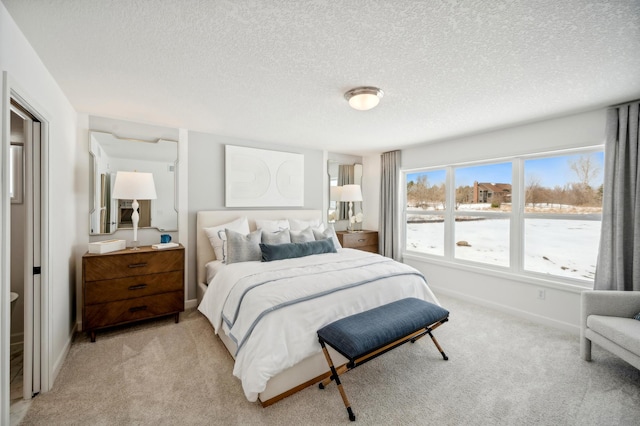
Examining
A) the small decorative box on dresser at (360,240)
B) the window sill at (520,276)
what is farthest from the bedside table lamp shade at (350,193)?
the window sill at (520,276)

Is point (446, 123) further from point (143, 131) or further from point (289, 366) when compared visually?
point (143, 131)

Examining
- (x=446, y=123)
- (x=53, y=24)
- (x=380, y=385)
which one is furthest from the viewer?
(x=446, y=123)

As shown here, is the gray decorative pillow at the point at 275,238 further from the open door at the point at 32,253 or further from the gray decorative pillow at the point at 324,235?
the open door at the point at 32,253

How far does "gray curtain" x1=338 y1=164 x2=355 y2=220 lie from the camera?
511 centimetres

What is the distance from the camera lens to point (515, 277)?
11.3ft

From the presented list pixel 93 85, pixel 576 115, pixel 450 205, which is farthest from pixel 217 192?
pixel 576 115

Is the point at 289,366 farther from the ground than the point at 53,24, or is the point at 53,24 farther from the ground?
the point at 53,24

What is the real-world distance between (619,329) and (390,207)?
3161 millimetres

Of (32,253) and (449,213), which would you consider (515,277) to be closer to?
(449,213)

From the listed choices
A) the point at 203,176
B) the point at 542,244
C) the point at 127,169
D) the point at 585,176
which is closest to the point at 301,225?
the point at 203,176

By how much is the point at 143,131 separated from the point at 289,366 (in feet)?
10.5

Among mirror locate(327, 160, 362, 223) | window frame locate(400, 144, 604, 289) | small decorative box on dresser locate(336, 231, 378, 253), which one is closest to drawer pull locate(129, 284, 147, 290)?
small decorative box on dresser locate(336, 231, 378, 253)

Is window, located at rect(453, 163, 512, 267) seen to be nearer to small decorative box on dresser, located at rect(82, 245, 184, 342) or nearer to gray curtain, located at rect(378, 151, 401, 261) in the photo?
gray curtain, located at rect(378, 151, 401, 261)

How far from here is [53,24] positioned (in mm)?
1561
